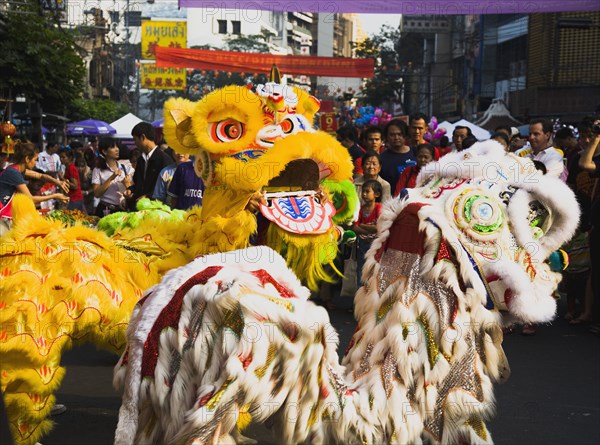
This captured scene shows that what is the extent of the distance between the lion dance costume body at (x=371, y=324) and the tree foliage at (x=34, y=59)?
361 inches

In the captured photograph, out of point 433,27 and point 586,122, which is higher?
point 433,27

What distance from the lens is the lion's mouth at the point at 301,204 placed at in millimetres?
3639

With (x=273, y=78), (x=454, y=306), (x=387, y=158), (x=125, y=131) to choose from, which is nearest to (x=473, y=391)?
(x=454, y=306)

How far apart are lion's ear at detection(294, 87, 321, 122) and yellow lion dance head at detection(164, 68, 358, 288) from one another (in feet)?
0.10

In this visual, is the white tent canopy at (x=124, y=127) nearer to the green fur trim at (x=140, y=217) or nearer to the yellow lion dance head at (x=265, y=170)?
the green fur trim at (x=140, y=217)

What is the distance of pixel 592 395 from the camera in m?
5.07

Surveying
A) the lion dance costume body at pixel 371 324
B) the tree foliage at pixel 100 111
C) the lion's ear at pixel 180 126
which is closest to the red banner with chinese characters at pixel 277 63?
the lion's ear at pixel 180 126

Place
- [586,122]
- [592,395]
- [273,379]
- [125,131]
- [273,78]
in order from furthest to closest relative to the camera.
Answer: [125,131] → [586,122] → [592,395] → [273,78] → [273,379]

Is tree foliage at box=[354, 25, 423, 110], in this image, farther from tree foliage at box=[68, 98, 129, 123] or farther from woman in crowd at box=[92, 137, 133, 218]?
woman in crowd at box=[92, 137, 133, 218]

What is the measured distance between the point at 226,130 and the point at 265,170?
388 millimetres

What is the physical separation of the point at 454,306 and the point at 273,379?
2.36 feet

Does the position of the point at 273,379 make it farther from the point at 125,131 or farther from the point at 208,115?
the point at 125,131

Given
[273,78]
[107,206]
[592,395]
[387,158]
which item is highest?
[273,78]

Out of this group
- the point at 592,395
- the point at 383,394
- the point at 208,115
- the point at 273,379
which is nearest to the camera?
the point at 273,379
